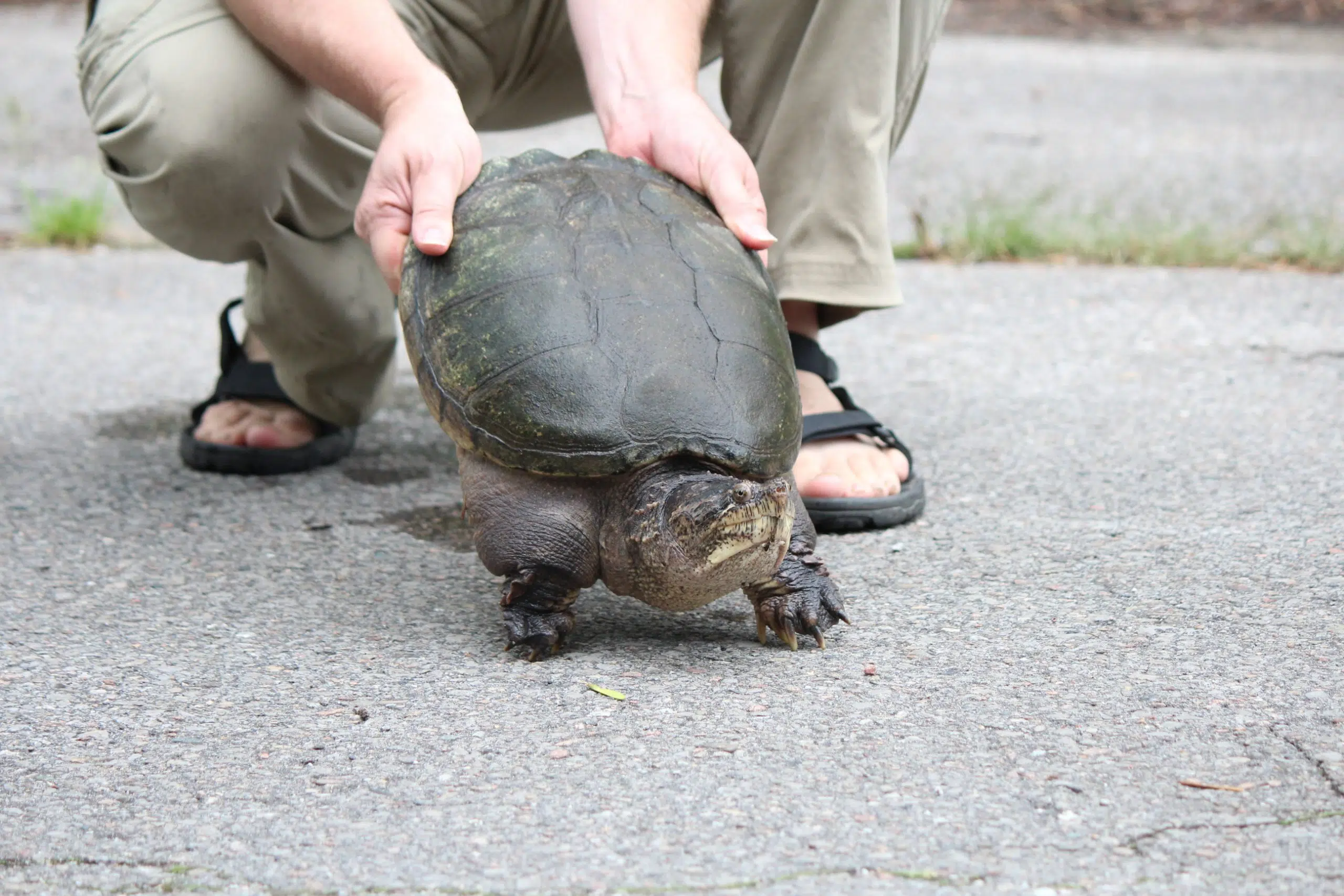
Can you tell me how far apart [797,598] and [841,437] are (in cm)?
61

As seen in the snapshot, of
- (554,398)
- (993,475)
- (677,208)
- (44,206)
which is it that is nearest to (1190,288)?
(993,475)

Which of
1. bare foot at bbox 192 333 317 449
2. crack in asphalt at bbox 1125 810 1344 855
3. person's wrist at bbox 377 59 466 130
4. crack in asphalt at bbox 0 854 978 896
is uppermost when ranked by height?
person's wrist at bbox 377 59 466 130

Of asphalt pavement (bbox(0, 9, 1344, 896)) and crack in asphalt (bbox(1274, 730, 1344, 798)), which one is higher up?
crack in asphalt (bbox(1274, 730, 1344, 798))

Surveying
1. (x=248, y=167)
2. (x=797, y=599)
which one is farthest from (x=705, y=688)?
(x=248, y=167)

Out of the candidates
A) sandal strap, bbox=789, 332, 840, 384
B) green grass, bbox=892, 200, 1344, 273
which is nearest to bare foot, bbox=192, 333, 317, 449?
sandal strap, bbox=789, 332, 840, 384

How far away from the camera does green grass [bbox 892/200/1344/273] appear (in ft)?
12.6

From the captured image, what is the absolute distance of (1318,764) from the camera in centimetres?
142

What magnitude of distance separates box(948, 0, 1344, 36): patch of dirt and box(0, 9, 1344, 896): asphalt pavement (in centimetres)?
518

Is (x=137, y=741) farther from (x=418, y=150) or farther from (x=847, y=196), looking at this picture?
(x=847, y=196)

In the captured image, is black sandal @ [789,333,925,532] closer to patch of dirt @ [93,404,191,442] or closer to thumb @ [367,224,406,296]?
thumb @ [367,224,406,296]

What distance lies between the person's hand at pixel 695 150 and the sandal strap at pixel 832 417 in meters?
0.33

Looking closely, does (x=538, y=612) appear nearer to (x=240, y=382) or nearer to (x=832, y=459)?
(x=832, y=459)

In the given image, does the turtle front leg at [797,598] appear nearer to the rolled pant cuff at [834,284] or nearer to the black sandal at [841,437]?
the black sandal at [841,437]

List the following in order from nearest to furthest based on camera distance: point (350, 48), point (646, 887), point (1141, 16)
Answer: point (646, 887)
point (350, 48)
point (1141, 16)
